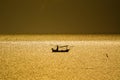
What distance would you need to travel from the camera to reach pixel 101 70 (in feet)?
4.00

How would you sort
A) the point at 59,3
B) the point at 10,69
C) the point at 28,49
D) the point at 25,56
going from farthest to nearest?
the point at 59,3 < the point at 28,49 < the point at 25,56 < the point at 10,69

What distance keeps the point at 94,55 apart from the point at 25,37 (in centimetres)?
102

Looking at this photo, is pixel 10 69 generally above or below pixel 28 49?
below

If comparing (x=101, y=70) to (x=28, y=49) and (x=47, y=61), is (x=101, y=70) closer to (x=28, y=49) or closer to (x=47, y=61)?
(x=47, y=61)

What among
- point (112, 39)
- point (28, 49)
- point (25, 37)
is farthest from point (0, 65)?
point (112, 39)

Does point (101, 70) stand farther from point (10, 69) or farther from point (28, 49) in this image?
point (28, 49)

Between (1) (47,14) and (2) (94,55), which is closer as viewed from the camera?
(2) (94,55)

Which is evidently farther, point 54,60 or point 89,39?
point 89,39

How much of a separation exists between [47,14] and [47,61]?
0.99 metres

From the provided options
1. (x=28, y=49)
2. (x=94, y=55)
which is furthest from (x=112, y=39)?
(x=28, y=49)

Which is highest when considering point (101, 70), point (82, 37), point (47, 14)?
point (47, 14)

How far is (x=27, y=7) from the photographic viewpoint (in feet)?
7.33

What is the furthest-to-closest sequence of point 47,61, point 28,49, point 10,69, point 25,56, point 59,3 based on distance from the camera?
point 59,3
point 28,49
point 25,56
point 47,61
point 10,69

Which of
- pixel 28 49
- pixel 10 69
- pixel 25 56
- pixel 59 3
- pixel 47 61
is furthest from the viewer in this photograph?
pixel 59 3
